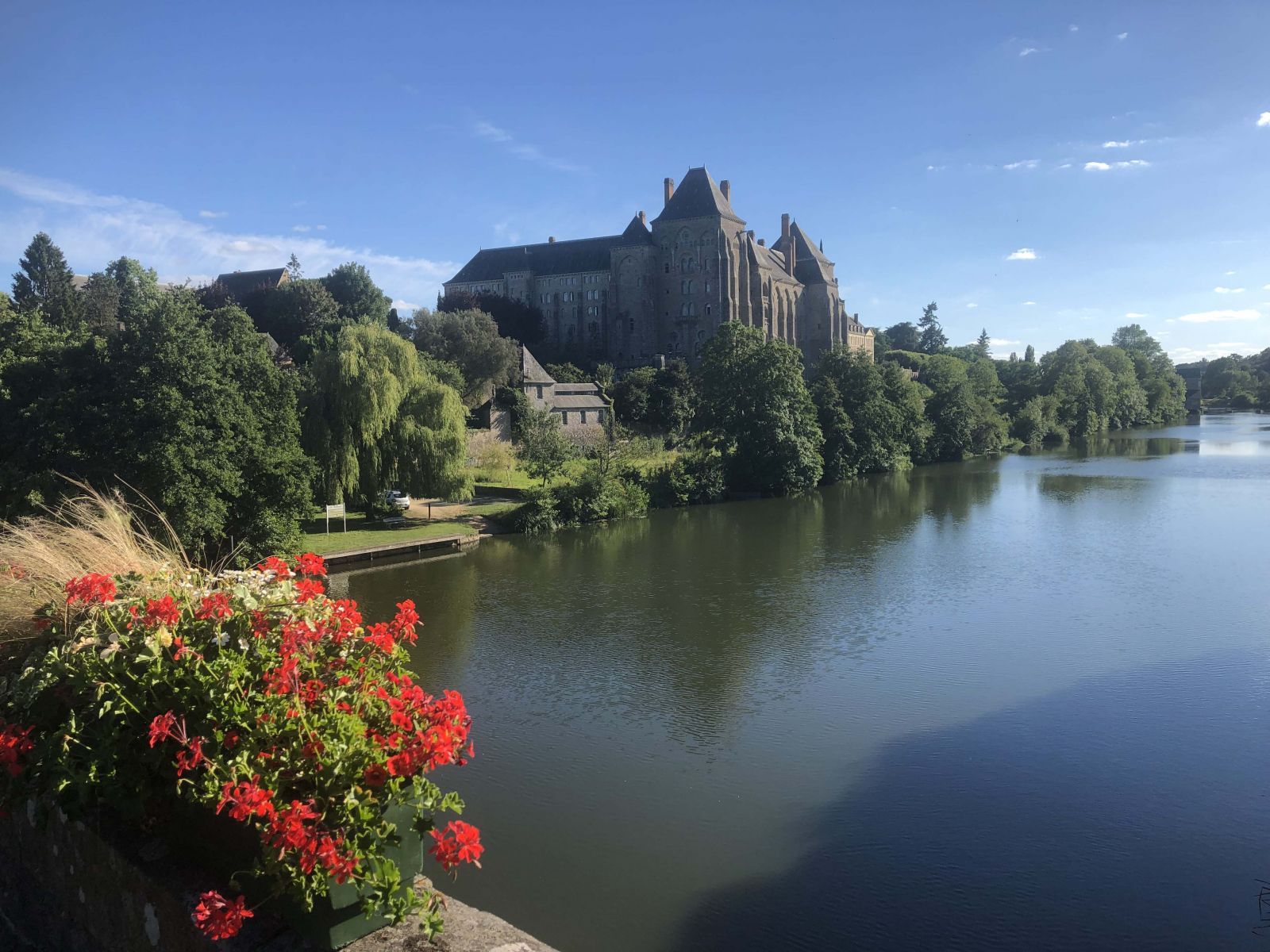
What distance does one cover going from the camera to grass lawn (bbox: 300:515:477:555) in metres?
24.5

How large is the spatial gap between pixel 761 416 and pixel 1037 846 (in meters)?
31.8

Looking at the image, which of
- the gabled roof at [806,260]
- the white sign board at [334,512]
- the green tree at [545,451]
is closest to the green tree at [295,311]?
the green tree at [545,451]

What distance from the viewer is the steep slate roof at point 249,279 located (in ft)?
196

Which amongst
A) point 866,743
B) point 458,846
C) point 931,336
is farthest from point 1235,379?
point 458,846

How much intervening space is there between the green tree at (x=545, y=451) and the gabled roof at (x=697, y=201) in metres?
35.1

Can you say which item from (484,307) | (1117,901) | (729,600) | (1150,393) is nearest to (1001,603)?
(729,600)

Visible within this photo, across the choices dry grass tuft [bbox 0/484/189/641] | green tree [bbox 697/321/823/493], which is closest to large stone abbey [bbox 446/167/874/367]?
green tree [bbox 697/321/823/493]

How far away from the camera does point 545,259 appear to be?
245 ft

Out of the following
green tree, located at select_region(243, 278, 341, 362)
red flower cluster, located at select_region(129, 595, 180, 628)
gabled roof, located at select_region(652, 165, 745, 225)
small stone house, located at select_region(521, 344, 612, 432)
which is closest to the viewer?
red flower cluster, located at select_region(129, 595, 180, 628)

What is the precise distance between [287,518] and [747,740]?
1393cm

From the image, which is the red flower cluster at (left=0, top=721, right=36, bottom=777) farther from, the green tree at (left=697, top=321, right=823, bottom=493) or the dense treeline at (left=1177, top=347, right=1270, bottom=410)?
the dense treeline at (left=1177, top=347, right=1270, bottom=410)

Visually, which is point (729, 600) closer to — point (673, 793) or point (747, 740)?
point (747, 740)

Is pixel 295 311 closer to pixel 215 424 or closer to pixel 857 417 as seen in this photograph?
pixel 857 417

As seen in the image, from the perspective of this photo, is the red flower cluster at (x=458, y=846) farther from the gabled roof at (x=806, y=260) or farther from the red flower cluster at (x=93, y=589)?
the gabled roof at (x=806, y=260)
